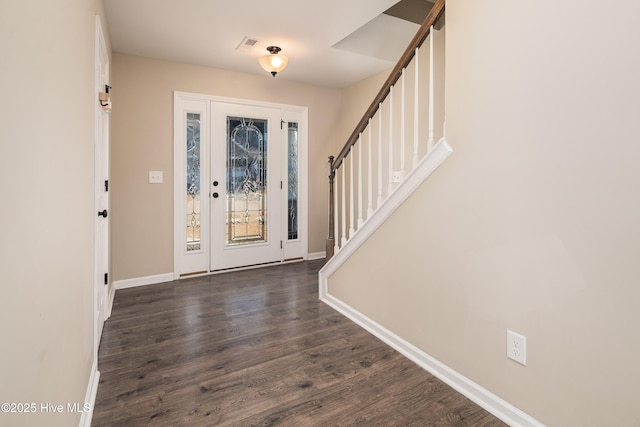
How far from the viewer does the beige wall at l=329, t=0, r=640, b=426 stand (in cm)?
124

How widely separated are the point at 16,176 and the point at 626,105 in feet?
5.93

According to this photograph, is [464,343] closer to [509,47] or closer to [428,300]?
[428,300]

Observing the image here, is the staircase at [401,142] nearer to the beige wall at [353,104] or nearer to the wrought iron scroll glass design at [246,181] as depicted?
the beige wall at [353,104]

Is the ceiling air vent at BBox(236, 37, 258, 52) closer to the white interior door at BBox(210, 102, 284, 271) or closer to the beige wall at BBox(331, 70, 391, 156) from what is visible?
the white interior door at BBox(210, 102, 284, 271)

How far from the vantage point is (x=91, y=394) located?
1.71m

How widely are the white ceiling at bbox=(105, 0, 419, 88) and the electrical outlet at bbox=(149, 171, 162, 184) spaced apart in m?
1.22

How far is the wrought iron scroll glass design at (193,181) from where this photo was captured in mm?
3934

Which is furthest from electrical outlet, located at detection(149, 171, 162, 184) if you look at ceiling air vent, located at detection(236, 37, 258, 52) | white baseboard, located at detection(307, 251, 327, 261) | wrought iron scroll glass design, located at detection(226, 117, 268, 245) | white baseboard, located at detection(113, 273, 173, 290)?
white baseboard, located at detection(307, 251, 327, 261)

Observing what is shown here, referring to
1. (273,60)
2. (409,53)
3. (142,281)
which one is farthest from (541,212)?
(142,281)

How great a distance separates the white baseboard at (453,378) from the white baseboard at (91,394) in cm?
172

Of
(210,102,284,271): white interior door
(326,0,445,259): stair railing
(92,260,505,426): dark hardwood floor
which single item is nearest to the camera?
(92,260,505,426): dark hardwood floor

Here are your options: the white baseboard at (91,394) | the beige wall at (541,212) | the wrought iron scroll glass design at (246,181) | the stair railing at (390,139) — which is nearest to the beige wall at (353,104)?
the stair railing at (390,139)

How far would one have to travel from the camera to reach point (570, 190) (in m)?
1.37

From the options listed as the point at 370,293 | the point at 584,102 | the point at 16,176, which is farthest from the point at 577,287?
the point at 16,176
